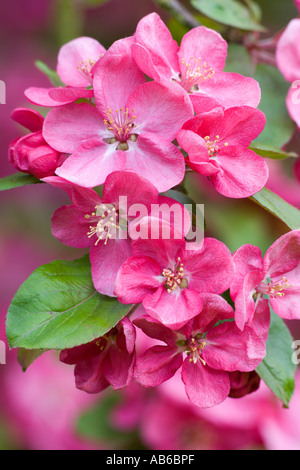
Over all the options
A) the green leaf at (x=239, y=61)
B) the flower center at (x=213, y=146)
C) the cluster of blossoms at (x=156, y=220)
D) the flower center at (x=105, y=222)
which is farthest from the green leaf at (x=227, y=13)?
the flower center at (x=105, y=222)

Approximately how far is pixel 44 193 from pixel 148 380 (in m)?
1.54

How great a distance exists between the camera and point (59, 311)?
722 millimetres

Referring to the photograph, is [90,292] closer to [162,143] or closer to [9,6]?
[162,143]

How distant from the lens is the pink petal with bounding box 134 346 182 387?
0.71m

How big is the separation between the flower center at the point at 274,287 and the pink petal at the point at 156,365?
0.14 meters

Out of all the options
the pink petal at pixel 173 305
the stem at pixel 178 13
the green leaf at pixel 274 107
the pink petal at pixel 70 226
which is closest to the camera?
the pink petal at pixel 173 305

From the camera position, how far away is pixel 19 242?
6.90ft

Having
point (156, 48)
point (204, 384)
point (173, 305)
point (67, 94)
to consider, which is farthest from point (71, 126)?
point (204, 384)

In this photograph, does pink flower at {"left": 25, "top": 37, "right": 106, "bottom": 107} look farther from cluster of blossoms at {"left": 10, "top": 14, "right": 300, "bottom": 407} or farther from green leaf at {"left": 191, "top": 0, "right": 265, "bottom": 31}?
green leaf at {"left": 191, "top": 0, "right": 265, "bottom": 31}

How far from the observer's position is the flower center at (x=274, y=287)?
75 cm

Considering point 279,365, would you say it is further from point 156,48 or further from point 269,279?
point 156,48

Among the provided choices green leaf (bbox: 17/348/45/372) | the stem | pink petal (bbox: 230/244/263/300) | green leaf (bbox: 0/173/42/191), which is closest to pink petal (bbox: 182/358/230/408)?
pink petal (bbox: 230/244/263/300)

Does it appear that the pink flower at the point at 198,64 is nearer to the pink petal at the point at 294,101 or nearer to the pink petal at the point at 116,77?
the pink petal at the point at 116,77
